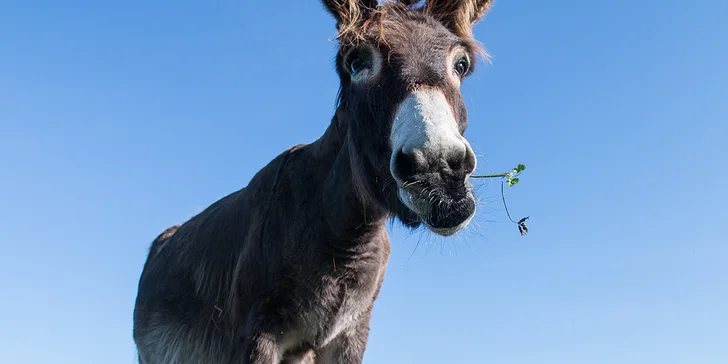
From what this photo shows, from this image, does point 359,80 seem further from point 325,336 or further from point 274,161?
point 325,336

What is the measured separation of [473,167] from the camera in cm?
277

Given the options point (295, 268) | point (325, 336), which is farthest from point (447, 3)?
point (325, 336)

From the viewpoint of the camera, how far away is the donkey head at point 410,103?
2.74m

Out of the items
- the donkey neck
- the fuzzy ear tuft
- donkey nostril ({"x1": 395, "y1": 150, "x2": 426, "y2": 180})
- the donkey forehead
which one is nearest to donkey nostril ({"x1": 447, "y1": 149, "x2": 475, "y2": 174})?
donkey nostril ({"x1": 395, "y1": 150, "x2": 426, "y2": 180})

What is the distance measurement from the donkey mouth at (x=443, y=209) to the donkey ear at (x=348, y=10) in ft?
4.01

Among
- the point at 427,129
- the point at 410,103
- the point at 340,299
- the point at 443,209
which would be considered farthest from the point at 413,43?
the point at 340,299

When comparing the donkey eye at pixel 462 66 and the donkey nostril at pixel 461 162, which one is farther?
the donkey eye at pixel 462 66

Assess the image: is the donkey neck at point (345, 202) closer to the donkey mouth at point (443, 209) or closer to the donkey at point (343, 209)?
the donkey at point (343, 209)

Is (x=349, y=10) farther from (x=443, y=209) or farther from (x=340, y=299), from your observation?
(x=340, y=299)

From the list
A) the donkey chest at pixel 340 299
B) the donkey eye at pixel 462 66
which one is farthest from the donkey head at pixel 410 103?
the donkey chest at pixel 340 299

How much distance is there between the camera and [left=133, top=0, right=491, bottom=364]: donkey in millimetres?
2822

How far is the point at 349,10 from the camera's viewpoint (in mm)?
3645

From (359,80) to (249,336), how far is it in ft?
5.32

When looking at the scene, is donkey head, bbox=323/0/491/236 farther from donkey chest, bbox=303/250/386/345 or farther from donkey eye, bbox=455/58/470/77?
donkey chest, bbox=303/250/386/345
